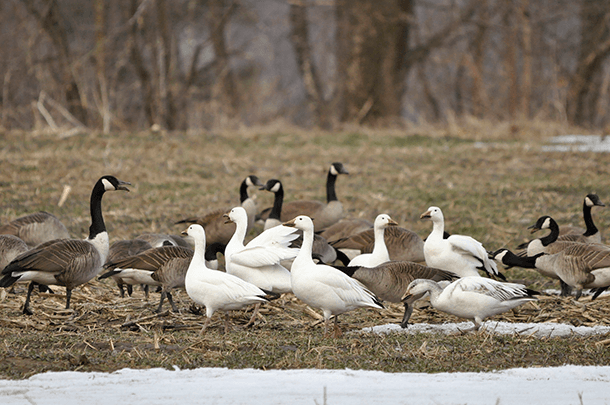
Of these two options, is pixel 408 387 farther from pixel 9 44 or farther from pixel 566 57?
pixel 566 57

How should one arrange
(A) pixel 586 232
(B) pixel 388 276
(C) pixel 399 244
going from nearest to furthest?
(B) pixel 388 276
(C) pixel 399 244
(A) pixel 586 232

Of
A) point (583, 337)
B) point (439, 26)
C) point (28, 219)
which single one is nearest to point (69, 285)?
point (28, 219)

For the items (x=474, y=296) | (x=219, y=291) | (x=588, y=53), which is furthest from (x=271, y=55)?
(x=474, y=296)

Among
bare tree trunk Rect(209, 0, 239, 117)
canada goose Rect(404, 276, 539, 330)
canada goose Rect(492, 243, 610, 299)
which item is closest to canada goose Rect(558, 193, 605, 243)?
canada goose Rect(492, 243, 610, 299)

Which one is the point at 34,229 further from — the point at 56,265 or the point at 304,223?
the point at 304,223

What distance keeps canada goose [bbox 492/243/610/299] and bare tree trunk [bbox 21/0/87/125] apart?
57.1ft

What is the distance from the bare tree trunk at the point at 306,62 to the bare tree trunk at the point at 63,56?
9.03m

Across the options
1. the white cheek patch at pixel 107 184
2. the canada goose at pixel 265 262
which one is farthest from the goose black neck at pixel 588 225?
the white cheek patch at pixel 107 184

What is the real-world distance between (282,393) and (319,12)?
26734mm

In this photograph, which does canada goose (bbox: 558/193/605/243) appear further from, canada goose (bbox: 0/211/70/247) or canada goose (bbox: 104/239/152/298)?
canada goose (bbox: 0/211/70/247)

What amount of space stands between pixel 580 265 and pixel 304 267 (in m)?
3.33

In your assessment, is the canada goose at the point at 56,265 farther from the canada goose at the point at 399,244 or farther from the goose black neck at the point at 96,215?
the canada goose at the point at 399,244

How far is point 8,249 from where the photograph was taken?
781 cm

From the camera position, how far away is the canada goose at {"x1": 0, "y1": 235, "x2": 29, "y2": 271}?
306 inches
